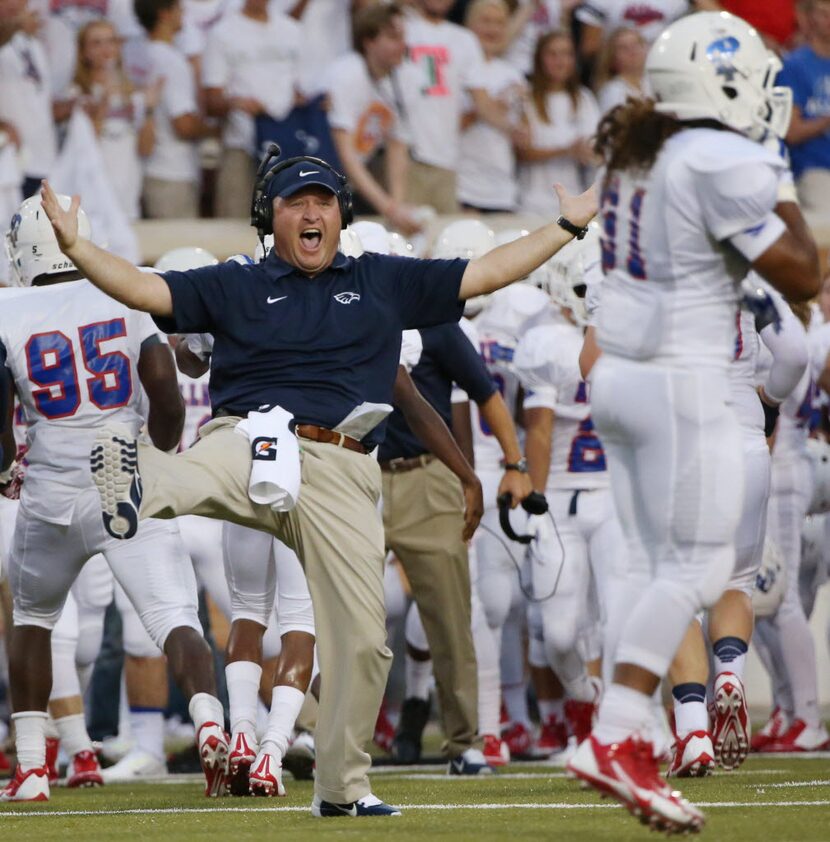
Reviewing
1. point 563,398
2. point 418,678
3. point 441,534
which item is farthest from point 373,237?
point 418,678

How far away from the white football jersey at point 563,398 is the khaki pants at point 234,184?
4421 millimetres

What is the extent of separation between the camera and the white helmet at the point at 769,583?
27.6ft

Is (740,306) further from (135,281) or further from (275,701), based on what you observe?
(275,701)

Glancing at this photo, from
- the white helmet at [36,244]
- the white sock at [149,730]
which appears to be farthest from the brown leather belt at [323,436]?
the white sock at [149,730]

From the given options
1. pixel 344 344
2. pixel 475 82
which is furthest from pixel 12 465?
pixel 475 82

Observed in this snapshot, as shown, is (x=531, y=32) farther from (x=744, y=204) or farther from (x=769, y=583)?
(x=744, y=204)

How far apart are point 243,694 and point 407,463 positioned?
5.57 ft

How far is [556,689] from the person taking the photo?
356 inches

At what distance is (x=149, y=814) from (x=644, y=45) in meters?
8.63

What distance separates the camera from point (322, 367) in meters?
5.64

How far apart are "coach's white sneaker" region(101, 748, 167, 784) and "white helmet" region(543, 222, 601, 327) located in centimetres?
264

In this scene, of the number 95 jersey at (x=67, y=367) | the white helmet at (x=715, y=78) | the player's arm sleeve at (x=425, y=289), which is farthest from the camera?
the number 95 jersey at (x=67, y=367)

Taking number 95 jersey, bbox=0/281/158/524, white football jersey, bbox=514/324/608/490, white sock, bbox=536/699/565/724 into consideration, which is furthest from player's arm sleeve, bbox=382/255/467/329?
white sock, bbox=536/699/565/724

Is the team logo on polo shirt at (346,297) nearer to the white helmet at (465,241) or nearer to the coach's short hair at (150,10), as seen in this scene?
the white helmet at (465,241)
